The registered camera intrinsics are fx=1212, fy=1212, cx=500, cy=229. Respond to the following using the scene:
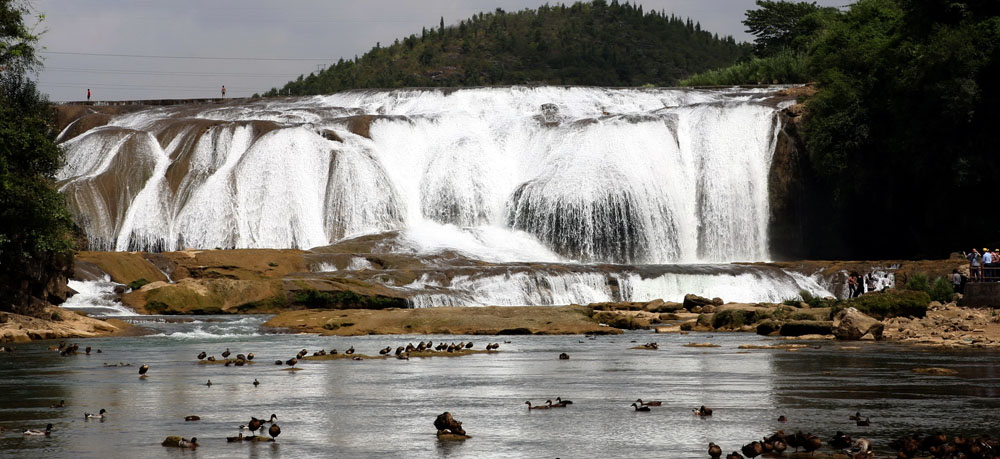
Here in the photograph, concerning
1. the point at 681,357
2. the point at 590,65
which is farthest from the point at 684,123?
the point at 590,65

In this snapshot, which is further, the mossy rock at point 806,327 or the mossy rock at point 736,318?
the mossy rock at point 736,318

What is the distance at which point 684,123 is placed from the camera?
218 ft

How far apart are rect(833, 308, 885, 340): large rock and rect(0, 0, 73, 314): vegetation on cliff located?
67.0 ft

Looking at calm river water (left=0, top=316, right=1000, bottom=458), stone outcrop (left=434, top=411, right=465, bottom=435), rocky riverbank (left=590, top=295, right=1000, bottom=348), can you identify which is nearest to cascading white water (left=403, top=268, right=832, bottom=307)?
rocky riverbank (left=590, top=295, right=1000, bottom=348)

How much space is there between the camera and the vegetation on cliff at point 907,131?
52.3 metres

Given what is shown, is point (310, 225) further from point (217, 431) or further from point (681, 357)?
point (217, 431)

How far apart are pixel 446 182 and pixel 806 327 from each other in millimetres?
37004

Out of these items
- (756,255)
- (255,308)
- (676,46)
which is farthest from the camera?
(676,46)

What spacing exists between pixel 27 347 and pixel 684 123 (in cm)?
4423

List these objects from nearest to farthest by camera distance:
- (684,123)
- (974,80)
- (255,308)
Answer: (255,308) < (974,80) < (684,123)

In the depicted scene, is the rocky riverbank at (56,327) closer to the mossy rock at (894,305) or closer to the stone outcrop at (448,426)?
the mossy rock at (894,305)

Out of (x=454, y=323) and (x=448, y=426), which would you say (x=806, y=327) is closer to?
(x=454, y=323)

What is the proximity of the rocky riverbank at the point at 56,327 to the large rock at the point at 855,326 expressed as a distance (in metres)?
18.6

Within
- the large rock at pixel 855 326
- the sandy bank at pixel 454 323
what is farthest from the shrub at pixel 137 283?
the large rock at pixel 855 326
